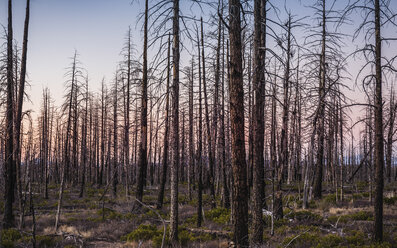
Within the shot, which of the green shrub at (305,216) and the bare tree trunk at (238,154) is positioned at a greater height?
the bare tree trunk at (238,154)

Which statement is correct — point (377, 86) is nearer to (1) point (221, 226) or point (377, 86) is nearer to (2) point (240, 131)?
(2) point (240, 131)

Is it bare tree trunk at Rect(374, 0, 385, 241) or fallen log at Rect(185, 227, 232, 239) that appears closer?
bare tree trunk at Rect(374, 0, 385, 241)

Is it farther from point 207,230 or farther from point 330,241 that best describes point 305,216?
point 207,230

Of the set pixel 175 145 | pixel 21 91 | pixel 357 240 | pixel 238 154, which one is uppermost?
pixel 21 91

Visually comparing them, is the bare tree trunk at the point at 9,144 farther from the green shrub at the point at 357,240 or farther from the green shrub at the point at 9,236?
the green shrub at the point at 357,240

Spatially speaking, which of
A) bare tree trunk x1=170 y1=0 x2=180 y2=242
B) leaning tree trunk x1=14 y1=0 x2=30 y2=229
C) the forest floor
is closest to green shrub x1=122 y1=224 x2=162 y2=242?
the forest floor

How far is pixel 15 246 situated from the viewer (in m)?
8.74

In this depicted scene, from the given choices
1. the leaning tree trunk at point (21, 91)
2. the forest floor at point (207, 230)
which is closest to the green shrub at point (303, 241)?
the forest floor at point (207, 230)

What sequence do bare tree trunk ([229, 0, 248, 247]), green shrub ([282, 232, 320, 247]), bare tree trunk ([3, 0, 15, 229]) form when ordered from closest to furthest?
bare tree trunk ([229, 0, 248, 247])
green shrub ([282, 232, 320, 247])
bare tree trunk ([3, 0, 15, 229])

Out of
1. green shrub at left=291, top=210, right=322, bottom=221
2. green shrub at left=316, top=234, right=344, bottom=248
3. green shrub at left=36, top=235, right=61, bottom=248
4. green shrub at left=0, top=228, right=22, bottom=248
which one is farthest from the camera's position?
green shrub at left=291, top=210, right=322, bottom=221

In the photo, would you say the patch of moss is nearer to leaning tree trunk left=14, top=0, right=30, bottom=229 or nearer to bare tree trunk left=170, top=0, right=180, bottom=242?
leaning tree trunk left=14, top=0, right=30, bottom=229

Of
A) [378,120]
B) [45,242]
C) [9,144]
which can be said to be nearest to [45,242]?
[45,242]

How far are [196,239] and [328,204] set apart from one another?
1050 cm

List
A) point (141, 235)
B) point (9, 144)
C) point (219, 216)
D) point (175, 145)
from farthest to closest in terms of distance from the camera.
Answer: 1. point (219, 216)
2. point (9, 144)
3. point (141, 235)
4. point (175, 145)
